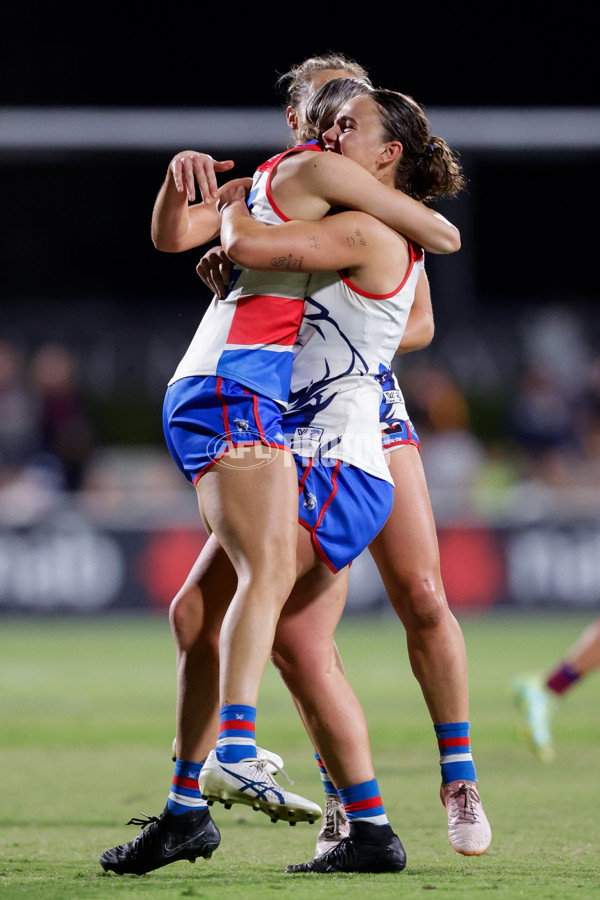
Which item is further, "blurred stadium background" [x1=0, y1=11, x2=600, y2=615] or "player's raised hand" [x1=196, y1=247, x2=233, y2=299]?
"blurred stadium background" [x1=0, y1=11, x2=600, y2=615]

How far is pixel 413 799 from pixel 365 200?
2.66 m

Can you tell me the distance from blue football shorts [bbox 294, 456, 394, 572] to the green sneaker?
2.95m

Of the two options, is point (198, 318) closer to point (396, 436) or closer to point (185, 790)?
point (396, 436)

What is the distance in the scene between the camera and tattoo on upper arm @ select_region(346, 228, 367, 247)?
3496 millimetres

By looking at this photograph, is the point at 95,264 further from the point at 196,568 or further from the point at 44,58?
the point at 196,568

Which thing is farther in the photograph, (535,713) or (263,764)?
(535,713)

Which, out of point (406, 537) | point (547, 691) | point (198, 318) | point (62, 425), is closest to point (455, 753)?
point (406, 537)

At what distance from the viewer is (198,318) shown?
15.8 m

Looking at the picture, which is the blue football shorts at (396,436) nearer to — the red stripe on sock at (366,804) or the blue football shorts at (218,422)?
the blue football shorts at (218,422)

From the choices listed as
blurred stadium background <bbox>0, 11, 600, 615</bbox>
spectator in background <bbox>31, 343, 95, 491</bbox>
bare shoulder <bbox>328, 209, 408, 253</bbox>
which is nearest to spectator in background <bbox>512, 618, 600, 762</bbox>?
bare shoulder <bbox>328, 209, 408, 253</bbox>

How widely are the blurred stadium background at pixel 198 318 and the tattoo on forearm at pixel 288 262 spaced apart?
30.0 ft

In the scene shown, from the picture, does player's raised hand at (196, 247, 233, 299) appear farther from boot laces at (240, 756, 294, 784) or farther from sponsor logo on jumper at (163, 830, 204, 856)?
sponsor logo on jumper at (163, 830, 204, 856)

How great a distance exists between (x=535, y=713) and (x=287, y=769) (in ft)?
4.56

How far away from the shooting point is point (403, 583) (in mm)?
3838
